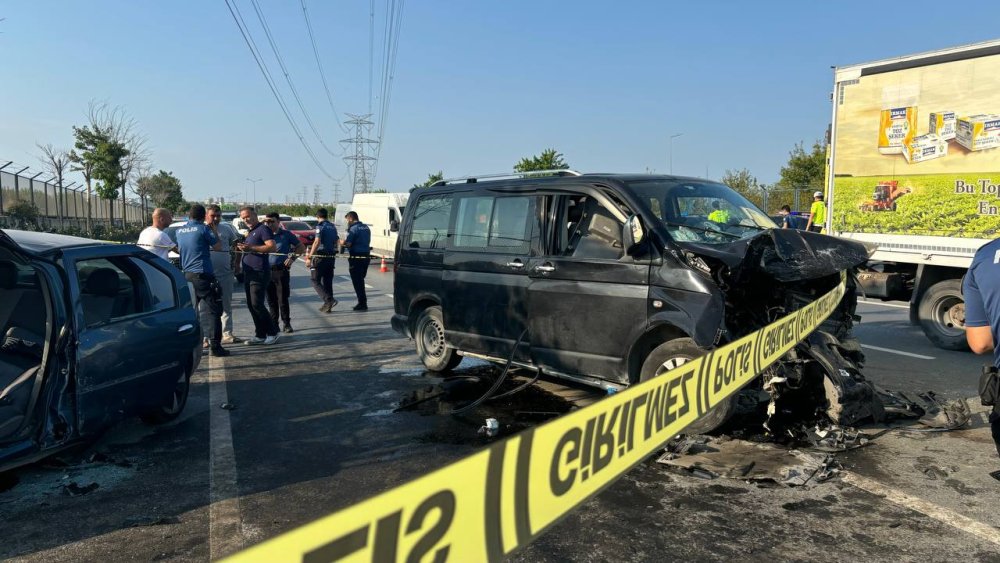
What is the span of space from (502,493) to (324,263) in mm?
11497

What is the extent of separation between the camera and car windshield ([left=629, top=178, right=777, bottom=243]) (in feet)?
18.6

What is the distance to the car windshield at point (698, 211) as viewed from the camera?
18.6 feet

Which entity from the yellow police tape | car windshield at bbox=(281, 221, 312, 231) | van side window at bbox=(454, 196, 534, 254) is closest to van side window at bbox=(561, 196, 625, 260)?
van side window at bbox=(454, 196, 534, 254)

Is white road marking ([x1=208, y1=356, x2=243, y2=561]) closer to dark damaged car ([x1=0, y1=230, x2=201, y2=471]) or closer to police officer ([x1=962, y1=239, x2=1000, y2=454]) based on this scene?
dark damaged car ([x1=0, y1=230, x2=201, y2=471])

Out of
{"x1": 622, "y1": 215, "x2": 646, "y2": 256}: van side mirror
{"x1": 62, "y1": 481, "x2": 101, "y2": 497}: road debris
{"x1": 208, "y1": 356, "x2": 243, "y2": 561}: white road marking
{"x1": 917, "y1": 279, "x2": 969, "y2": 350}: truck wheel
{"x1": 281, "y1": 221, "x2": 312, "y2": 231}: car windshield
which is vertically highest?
{"x1": 622, "y1": 215, "x2": 646, "y2": 256}: van side mirror

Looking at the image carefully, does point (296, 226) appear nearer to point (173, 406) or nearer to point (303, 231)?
point (303, 231)

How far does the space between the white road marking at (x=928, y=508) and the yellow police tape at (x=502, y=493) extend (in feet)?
6.27

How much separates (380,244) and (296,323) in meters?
14.6

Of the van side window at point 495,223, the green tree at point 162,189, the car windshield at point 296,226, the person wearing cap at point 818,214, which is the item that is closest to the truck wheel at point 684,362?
the van side window at point 495,223

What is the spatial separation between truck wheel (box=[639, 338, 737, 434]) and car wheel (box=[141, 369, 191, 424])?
3588 mm

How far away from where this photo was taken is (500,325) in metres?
6.64

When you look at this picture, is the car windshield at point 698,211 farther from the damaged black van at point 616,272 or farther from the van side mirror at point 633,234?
the van side mirror at point 633,234

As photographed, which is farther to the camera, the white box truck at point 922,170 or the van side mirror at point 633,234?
the white box truck at point 922,170

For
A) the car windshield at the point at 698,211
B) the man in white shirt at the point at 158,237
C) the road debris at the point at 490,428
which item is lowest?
the road debris at the point at 490,428
